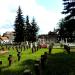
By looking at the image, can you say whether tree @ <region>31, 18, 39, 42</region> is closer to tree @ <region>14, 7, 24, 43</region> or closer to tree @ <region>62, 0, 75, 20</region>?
tree @ <region>14, 7, 24, 43</region>

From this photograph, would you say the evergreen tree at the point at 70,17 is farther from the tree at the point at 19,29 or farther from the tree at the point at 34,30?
the tree at the point at 34,30

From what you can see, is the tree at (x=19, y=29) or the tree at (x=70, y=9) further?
the tree at (x=19, y=29)

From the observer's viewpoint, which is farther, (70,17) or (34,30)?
(34,30)

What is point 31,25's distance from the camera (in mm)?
118625

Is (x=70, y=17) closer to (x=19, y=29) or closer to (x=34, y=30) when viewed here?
(x=19, y=29)

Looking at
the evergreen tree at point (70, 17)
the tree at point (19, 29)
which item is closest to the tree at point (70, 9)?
the evergreen tree at point (70, 17)

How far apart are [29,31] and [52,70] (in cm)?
9159

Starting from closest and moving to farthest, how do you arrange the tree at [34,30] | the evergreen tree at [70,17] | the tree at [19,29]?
the evergreen tree at [70,17], the tree at [19,29], the tree at [34,30]

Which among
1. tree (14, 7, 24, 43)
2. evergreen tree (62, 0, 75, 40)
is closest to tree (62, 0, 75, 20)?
evergreen tree (62, 0, 75, 40)

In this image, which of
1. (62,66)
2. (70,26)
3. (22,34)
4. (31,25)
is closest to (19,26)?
(22,34)

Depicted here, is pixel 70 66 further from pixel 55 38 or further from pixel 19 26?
pixel 55 38

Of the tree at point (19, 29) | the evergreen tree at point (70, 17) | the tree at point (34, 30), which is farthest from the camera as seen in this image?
the tree at point (34, 30)

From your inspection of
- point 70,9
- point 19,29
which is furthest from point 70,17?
point 19,29

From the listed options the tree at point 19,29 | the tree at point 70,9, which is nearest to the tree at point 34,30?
the tree at point 19,29
